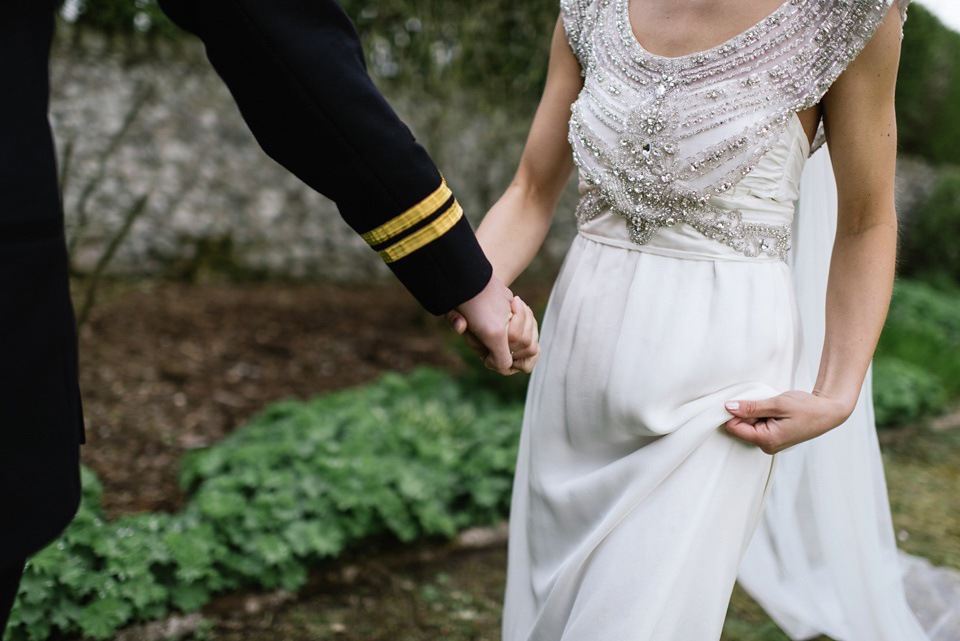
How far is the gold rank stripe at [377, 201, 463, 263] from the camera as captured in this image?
1.33 meters

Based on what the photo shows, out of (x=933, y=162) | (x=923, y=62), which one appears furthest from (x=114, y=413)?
(x=933, y=162)

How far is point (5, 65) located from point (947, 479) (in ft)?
16.7

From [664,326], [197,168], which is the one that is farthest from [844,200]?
[197,168]

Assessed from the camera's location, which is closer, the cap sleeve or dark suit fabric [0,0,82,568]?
dark suit fabric [0,0,82,568]

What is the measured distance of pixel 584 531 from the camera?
1677 mm

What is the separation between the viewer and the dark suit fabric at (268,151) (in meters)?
0.96

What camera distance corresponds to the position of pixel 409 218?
1319 mm

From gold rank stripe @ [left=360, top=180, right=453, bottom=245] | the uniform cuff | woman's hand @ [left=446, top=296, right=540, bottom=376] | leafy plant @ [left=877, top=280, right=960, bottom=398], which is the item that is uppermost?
gold rank stripe @ [left=360, top=180, right=453, bottom=245]

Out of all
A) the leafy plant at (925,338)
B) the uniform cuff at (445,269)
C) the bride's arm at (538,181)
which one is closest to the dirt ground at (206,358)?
the bride's arm at (538,181)

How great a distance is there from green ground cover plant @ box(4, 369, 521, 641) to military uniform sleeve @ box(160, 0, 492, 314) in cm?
178

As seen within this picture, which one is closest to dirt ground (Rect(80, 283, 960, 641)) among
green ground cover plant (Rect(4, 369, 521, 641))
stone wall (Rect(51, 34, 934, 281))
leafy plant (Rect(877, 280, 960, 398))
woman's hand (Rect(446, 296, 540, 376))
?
green ground cover plant (Rect(4, 369, 521, 641))

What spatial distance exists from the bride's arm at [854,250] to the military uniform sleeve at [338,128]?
0.66 m

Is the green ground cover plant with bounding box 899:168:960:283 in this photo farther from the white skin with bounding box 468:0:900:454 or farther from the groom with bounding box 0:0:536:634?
the groom with bounding box 0:0:536:634

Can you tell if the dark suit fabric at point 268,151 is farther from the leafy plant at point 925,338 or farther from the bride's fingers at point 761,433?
the leafy plant at point 925,338
